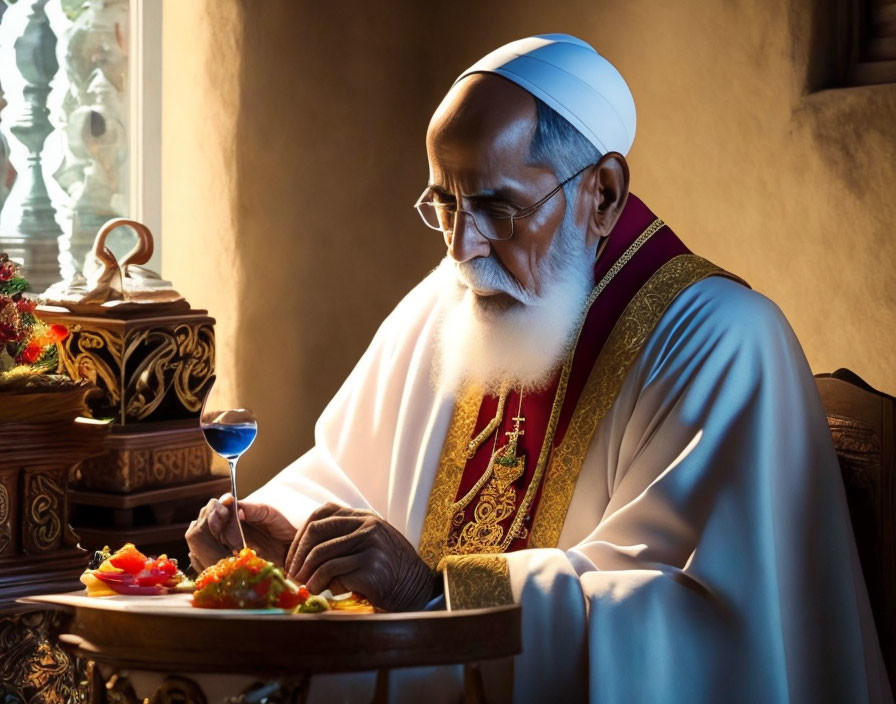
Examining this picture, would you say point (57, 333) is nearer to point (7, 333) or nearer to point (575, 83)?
point (7, 333)

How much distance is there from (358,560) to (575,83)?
1256 mm

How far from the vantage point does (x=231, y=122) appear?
18.1ft

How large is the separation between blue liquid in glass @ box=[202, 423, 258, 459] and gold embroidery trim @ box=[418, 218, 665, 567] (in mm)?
683

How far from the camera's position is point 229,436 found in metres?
2.88

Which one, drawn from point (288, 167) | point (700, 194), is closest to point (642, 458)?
point (700, 194)

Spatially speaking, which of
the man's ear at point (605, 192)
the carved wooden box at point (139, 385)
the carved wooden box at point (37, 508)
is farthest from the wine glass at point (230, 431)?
the carved wooden box at point (139, 385)

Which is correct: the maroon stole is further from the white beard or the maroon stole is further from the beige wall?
the beige wall

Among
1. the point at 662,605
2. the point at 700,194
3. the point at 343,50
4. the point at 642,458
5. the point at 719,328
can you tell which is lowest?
the point at 662,605

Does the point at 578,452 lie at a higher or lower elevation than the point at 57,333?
lower

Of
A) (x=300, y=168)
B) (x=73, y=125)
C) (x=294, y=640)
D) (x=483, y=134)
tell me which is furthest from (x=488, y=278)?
(x=73, y=125)

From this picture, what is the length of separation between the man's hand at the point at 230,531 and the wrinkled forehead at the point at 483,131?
894 mm

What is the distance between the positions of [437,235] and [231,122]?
0.94 meters

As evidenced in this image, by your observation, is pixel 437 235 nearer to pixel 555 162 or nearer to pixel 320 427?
pixel 320 427

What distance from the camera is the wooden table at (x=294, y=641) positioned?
2195 millimetres
